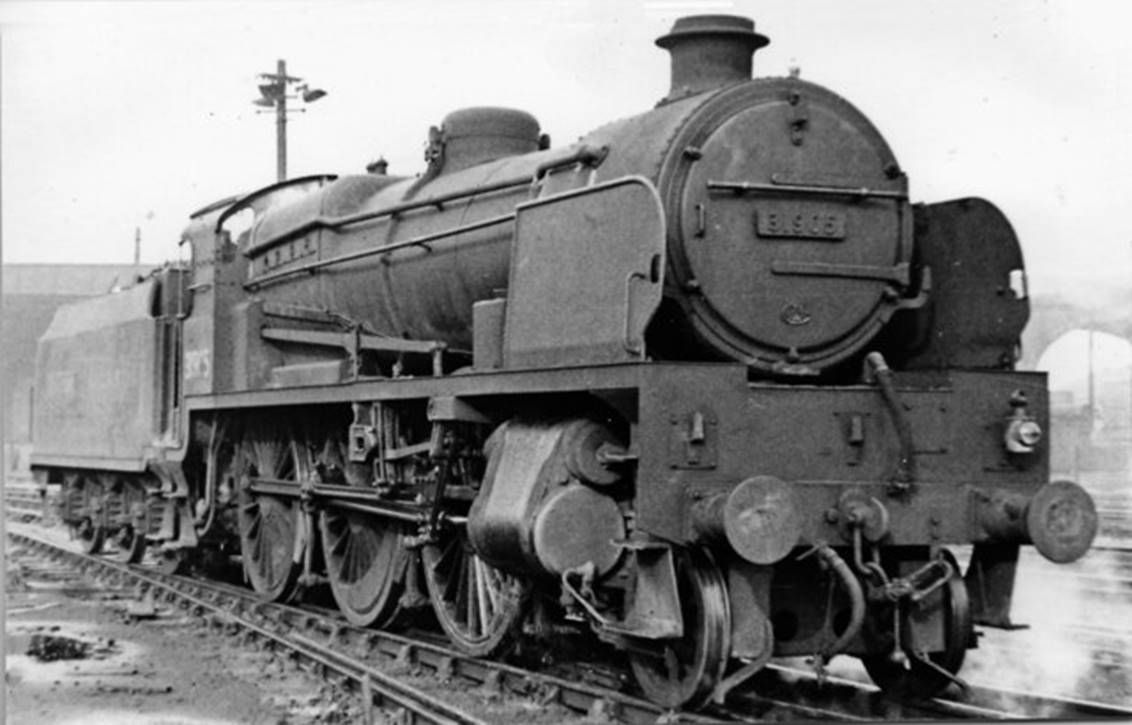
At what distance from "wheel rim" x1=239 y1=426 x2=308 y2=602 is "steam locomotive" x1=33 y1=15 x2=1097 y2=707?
1.87 meters

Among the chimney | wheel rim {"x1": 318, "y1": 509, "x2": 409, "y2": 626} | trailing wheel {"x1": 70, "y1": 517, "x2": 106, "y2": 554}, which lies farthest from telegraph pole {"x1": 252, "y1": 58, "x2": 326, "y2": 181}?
trailing wheel {"x1": 70, "y1": 517, "x2": 106, "y2": 554}

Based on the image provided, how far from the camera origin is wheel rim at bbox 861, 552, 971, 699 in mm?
6836

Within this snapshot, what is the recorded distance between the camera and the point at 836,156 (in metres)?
6.91

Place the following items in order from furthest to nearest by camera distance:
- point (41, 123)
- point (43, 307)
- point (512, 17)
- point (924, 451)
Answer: point (43, 307) → point (41, 123) → point (512, 17) → point (924, 451)

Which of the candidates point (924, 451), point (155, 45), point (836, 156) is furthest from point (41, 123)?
point (924, 451)

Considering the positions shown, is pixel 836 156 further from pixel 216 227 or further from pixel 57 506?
pixel 57 506

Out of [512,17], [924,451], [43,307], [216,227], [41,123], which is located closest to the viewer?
[924,451]

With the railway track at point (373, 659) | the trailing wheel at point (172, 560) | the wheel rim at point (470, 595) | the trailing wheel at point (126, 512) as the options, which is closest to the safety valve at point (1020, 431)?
the railway track at point (373, 659)

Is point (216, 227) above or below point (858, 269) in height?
Answer: above

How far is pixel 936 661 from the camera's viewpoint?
707 centimetres

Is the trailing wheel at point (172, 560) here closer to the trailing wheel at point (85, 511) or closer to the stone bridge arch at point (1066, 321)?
the trailing wheel at point (85, 511)

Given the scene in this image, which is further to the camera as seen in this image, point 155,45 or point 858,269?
point 155,45

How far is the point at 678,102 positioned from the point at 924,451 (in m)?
2.08

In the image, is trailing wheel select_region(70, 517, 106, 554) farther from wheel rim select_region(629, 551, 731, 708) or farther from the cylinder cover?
wheel rim select_region(629, 551, 731, 708)
